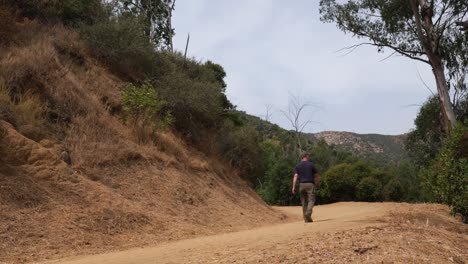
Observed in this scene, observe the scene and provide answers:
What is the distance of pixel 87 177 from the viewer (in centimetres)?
1274

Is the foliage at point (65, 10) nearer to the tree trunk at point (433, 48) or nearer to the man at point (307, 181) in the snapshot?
the man at point (307, 181)

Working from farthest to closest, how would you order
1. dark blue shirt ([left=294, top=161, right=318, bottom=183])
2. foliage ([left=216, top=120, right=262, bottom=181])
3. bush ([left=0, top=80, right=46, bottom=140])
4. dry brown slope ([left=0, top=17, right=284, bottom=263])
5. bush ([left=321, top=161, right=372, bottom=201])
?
bush ([left=321, top=161, right=372, bottom=201])
foliage ([left=216, top=120, right=262, bottom=181])
dark blue shirt ([left=294, top=161, right=318, bottom=183])
bush ([left=0, top=80, right=46, bottom=140])
dry brown slope ([left=0, top=17, right=284, bottom=263])

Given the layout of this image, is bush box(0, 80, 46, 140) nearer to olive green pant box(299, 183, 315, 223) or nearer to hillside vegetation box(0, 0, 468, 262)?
hillside vegetation box(0, 0, 468, 262)

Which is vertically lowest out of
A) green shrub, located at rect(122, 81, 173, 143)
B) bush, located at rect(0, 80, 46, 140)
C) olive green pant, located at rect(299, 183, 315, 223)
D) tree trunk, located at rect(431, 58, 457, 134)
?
olive green pant, located at rect(299, 183, 315, 223)

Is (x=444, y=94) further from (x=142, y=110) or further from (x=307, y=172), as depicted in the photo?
(x=142, y=110)

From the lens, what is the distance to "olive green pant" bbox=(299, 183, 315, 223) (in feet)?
40.1

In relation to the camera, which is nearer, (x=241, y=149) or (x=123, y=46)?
(x=123, y=46)

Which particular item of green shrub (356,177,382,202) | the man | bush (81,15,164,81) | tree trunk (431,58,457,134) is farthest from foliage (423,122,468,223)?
green shrub (356,177,382,202)

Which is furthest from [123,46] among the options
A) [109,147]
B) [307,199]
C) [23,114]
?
[307,199]

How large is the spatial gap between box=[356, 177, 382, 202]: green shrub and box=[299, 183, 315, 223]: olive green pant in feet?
82.0

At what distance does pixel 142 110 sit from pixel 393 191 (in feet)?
85.3

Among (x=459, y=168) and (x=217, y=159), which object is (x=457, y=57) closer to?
(x=459, y=168)

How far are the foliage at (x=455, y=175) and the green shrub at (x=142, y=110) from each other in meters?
10.3

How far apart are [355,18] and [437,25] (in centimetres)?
396
